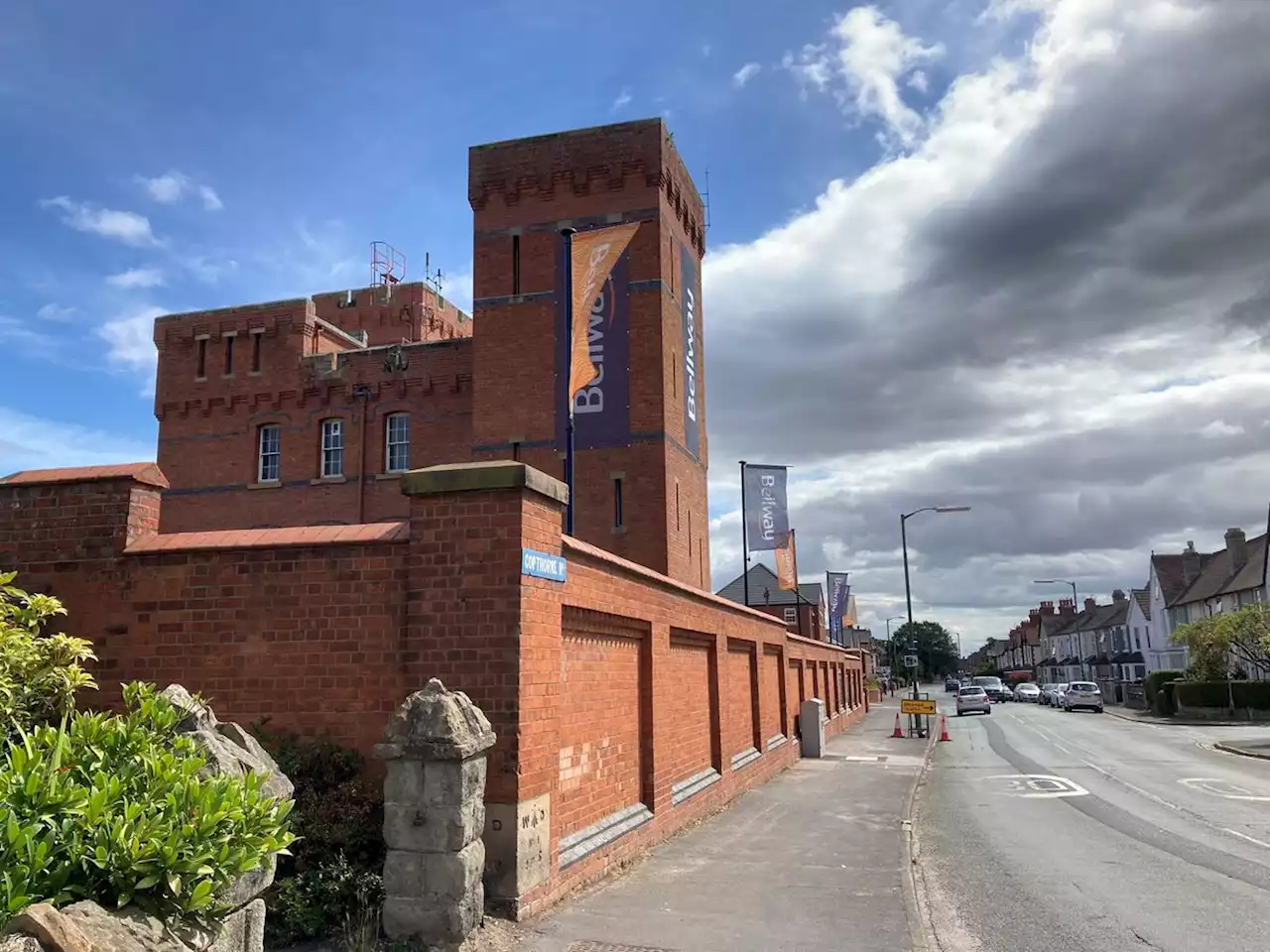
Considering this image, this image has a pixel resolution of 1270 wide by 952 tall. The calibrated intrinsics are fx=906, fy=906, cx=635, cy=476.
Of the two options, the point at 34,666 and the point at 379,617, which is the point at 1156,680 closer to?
the point at 379,617

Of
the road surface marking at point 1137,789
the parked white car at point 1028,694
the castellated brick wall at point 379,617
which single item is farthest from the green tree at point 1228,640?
the castellated brick wall at point 379,617

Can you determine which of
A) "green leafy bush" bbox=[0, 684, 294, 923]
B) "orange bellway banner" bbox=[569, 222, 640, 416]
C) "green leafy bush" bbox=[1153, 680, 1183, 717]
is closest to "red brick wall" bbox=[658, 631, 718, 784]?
"orange bellway banner" bbox=[569, 222, 640, 416]

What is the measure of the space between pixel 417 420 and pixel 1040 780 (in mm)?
19779

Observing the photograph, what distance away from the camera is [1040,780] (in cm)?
1880

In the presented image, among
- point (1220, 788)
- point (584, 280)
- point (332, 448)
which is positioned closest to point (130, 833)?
point (584, 280)

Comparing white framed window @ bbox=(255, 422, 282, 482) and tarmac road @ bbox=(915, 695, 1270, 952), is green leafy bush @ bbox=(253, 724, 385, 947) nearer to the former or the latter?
tarmac road @ bbox=(915, 695, 1270, 952)

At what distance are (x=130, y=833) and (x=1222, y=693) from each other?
47298 mm

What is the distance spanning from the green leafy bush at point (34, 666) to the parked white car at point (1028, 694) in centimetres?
7088

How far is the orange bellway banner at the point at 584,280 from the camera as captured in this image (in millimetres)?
12375

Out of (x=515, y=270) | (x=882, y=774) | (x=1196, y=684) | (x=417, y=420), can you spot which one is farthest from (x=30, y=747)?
(x=1196, y=684)

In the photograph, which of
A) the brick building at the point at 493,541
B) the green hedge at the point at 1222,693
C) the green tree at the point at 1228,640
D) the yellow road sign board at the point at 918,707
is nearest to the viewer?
the brick building at the point at 493,541

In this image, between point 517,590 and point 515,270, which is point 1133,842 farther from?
point 515,270

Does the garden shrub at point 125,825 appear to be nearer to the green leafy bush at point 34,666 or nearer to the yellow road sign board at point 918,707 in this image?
the green leafy bush at point 34,666

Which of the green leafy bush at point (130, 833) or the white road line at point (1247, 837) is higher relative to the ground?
the green leafy bush at point (130, 833)
